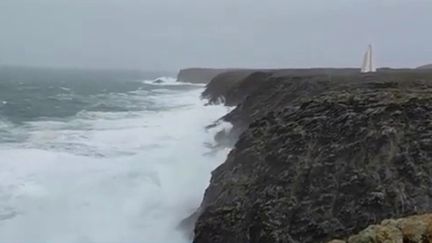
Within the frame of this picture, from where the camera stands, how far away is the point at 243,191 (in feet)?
44.7

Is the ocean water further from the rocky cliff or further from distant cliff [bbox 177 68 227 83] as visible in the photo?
distant cliff [bbox 177 68 227 83]

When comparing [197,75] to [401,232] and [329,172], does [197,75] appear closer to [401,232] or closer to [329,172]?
[329,172]

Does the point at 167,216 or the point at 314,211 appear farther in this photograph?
the point at 167,216

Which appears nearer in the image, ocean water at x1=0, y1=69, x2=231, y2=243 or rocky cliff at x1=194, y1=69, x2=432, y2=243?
rocky cliff at x1=194, y1=69, x2=432, y2=243

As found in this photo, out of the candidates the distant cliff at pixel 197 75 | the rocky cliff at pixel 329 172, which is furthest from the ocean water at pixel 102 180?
the distant cliff at pixel 197 75

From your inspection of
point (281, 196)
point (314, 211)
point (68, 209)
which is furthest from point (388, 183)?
point (68, 209)

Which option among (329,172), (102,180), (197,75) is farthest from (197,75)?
(329,172)

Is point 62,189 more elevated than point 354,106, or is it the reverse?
point 354,106

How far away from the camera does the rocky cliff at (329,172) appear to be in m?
11.1

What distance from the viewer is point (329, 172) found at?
1228 cm

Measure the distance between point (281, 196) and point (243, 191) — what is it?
157cm

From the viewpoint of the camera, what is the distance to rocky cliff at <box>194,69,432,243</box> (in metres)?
11.1

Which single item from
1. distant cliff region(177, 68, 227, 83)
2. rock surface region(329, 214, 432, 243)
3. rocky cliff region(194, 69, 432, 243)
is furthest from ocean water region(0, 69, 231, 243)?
distant cliff region(177, 68, 227, 83)

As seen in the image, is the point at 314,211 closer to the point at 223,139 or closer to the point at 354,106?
the point at 354,106
